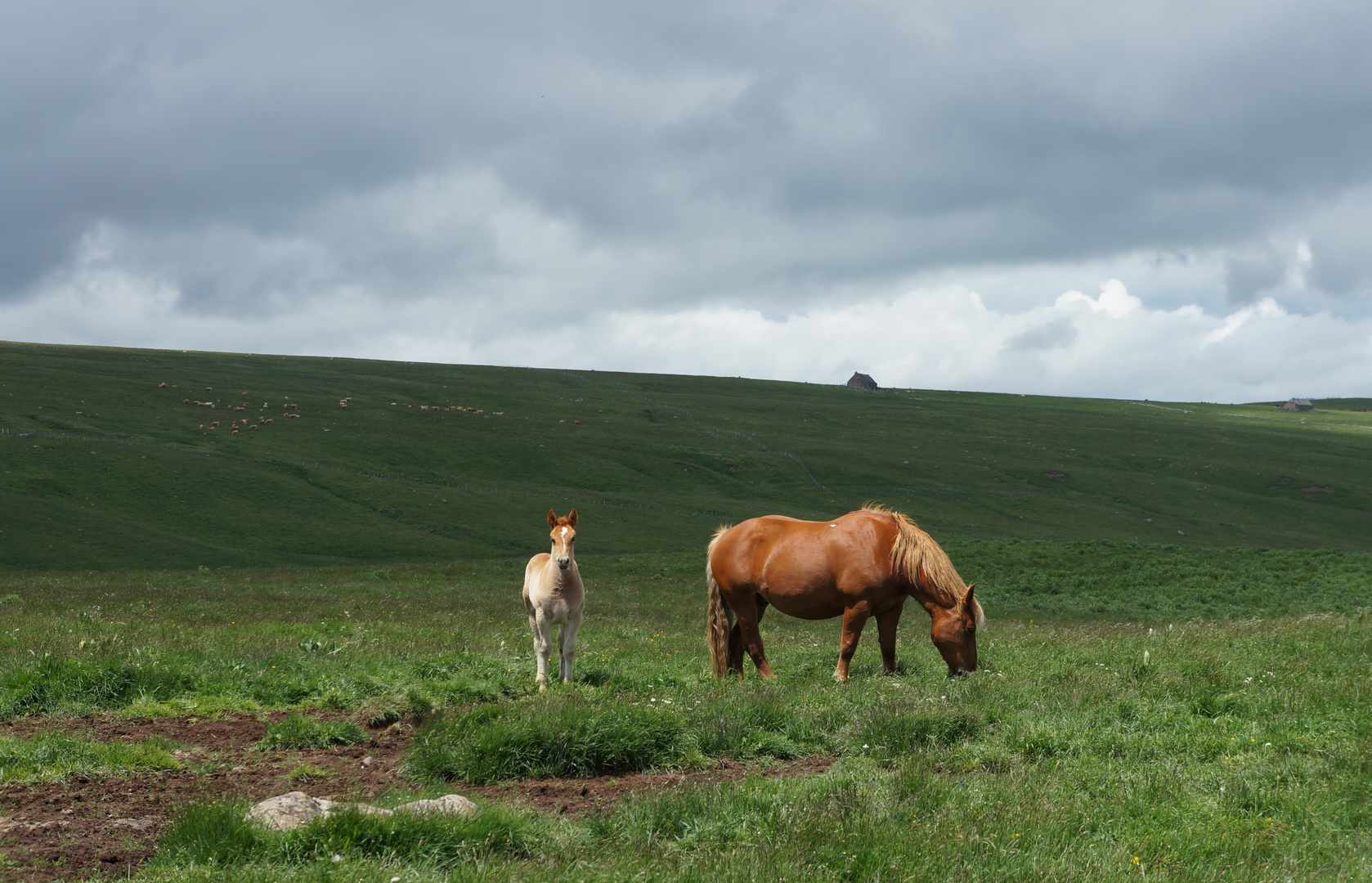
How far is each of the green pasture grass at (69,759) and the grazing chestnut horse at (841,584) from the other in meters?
7.83

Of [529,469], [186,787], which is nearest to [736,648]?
[186,787]

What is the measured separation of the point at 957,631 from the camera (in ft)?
42.6

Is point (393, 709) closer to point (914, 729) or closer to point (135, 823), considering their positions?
point (135, 823)

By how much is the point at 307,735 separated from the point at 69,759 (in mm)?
1967

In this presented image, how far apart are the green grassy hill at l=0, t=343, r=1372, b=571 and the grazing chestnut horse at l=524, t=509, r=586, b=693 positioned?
43107mm

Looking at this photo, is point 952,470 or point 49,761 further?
point 952,470

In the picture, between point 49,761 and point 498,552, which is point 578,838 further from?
point 498,552

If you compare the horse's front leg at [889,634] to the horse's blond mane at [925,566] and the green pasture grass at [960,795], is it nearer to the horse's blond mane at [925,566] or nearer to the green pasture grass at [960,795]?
the horse's blond mane at [925,566]

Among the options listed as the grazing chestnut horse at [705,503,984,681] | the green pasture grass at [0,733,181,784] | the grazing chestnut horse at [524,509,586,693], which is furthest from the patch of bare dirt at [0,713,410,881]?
the grazing chestnut horse at [705,503,984,681]

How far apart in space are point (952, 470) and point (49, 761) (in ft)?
314

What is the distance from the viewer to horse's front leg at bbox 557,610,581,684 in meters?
12.8

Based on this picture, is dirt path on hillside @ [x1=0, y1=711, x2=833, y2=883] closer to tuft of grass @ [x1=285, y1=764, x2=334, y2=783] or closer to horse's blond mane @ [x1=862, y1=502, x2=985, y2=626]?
tuft of grass @ [x1=285, y1=764, x2=334, y2=783]

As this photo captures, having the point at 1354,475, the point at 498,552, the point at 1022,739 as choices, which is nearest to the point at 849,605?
the point at 1022,739

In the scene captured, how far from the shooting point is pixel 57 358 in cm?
12581
